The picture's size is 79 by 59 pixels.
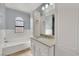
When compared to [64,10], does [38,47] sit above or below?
below

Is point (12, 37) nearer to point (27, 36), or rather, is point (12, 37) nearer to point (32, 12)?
point (27, 36)

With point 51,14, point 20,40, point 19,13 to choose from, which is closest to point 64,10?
point 51,14

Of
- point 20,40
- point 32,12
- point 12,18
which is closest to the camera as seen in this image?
point 12,18

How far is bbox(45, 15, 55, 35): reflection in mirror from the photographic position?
Result: 1.59 m

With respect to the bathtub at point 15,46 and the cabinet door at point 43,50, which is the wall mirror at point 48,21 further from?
the bathtub at point 15,46

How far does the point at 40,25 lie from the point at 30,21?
0.93 ft

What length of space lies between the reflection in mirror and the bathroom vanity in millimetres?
163

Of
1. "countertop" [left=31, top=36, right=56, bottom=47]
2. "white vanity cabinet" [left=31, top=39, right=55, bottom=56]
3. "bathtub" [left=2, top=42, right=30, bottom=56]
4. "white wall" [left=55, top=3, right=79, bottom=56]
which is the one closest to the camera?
"white wall" [left=55, top=3, right=79, bottom=56]

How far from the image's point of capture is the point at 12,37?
168 centimetres

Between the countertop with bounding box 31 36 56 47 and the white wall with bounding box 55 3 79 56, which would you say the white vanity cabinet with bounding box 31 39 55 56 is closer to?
the countertop with bounding box 31 36 56 47

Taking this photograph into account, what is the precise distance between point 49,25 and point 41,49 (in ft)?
1.83

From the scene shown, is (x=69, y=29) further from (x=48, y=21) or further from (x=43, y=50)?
(x=48, y=21)

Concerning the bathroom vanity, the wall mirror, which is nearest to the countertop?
the bathroom vanity

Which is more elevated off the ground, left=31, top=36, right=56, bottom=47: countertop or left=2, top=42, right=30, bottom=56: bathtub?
left=31, top=36, right=56, bottom=47: countertop
